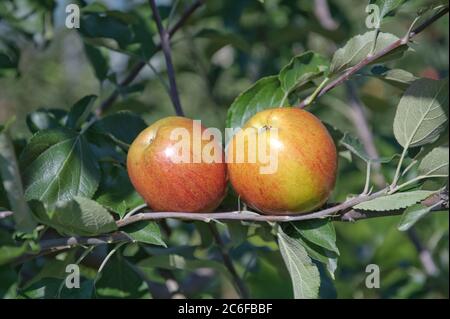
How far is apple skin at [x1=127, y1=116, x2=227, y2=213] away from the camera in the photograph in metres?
0.87

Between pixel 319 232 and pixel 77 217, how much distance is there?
31 cm

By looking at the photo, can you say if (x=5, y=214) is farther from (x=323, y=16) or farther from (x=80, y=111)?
(x=323, y=16)

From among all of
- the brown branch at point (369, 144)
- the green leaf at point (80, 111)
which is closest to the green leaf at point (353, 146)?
the green leaf at point (80, 111)

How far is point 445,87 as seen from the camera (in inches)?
33.0

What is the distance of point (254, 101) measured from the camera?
1.02 m

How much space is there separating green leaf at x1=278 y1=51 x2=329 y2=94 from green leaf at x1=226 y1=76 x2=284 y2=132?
0.02m

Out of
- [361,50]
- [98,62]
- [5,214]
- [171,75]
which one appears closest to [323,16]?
[98,62]

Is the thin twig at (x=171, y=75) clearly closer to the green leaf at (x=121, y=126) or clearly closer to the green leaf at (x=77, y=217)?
the green leaf at (x=121, y=126)

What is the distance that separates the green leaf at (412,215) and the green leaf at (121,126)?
0.46m

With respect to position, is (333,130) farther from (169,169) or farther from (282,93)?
(169,169)

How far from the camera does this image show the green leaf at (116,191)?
3.09 ft

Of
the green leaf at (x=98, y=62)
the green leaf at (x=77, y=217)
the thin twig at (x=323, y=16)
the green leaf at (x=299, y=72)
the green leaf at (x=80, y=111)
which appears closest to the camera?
the green leaf at (x=77, y=217)
